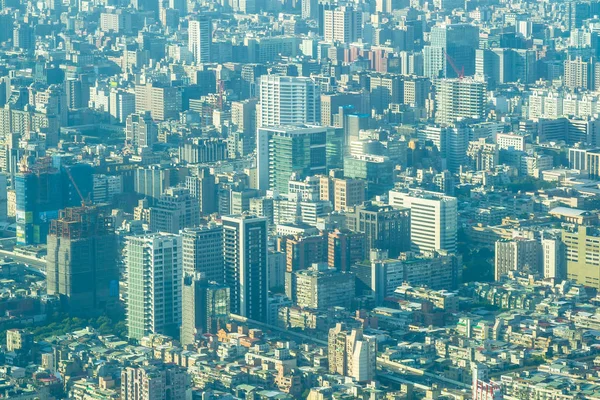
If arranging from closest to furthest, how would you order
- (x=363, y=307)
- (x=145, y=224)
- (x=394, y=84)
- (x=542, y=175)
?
(x=363, y=307)
(x=145, y=224)
(x=542, y=175)
(x=394, y=84)

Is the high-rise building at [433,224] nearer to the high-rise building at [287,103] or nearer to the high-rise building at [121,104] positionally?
the high-rise building at [287,103]

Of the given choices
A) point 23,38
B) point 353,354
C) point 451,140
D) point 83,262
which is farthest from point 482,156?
point 23,38

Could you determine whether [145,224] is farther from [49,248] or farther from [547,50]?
[547,50]

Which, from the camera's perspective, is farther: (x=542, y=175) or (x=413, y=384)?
(x=542, y=175)

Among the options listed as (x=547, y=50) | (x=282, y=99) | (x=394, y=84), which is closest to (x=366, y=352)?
(x=282, y=99)

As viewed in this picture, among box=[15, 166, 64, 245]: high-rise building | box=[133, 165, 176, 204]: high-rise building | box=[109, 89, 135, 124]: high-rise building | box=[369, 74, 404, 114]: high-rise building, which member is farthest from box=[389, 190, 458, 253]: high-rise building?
box=[109, 89, 135, 124]: high-rise building

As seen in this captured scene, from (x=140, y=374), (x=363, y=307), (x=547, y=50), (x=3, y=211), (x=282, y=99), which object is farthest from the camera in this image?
(x=547, y=50)
